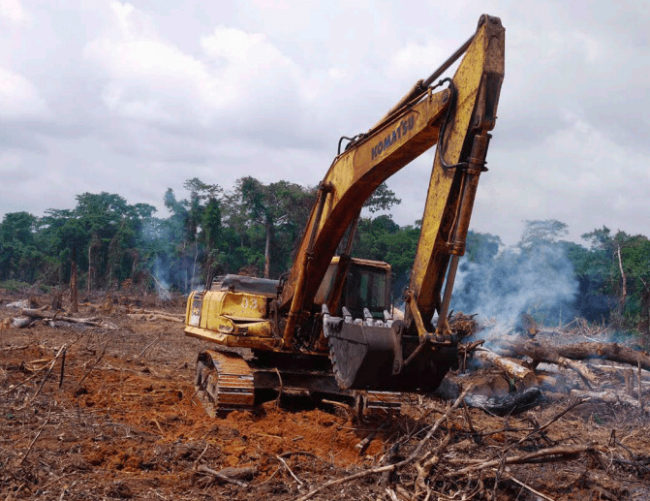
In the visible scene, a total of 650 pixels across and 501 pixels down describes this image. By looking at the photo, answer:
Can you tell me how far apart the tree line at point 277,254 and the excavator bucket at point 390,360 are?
71.4 feet

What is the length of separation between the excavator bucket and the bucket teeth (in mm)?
2810

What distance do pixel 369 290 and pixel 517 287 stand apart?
20697 mm

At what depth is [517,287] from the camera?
2762 centimetres

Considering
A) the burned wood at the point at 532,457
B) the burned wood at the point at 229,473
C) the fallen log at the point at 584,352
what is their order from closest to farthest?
1. the burned wood at the point at 532,457
2. the burned wood at the point at 229,473
3. the fallen log at the point at 584,352

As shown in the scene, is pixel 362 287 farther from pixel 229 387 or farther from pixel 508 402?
pixel 508 402

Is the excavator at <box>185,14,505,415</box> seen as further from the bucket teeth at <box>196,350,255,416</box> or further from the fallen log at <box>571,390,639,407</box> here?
the fallen log at <box>571,390,639,407</box>

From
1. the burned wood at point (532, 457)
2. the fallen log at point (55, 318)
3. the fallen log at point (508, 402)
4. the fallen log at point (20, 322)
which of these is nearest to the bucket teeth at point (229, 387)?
the burned wood at point (532, 457)

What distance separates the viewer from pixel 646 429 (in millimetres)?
8836

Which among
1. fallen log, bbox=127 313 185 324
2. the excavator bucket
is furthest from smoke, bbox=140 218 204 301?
the excavator bucket

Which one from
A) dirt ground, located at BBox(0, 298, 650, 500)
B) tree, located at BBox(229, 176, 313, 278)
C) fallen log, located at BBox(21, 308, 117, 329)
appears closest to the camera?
dirt ground, located at BBox(0, 298, 650, 500)

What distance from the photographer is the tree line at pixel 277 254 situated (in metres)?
28.8

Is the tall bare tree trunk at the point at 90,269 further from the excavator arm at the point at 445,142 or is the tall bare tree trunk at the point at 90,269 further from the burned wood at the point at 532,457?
the burned wood at the point at 532,457

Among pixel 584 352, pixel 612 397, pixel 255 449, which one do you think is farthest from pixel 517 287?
pixel 255 449

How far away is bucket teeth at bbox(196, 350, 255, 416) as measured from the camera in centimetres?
750
